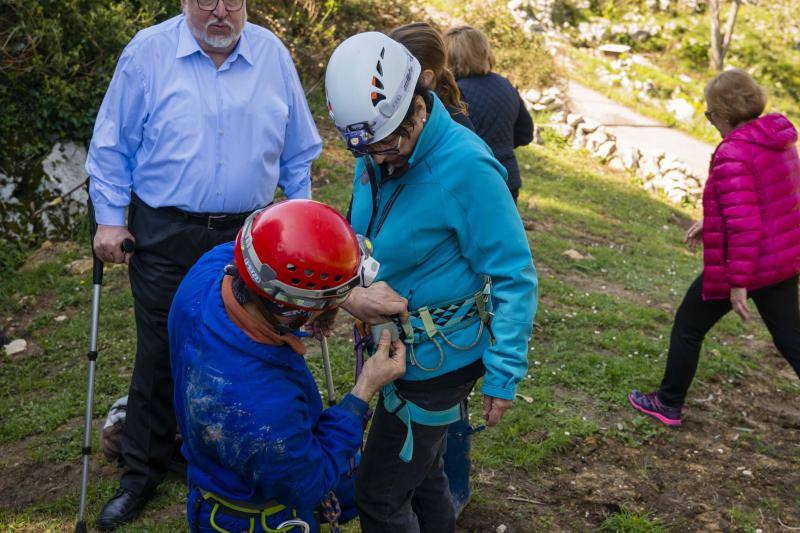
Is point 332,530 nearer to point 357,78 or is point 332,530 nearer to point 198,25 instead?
point 357,78

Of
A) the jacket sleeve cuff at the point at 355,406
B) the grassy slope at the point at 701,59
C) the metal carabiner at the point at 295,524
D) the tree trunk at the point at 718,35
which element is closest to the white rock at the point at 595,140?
the grassy slope at the point at 701,59

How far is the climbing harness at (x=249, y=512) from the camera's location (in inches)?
104

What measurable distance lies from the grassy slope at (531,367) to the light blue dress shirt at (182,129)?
1685 millimetres

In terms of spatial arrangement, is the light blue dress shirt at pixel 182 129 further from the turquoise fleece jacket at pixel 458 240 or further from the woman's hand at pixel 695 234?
the woman's hand at pixel 695 234

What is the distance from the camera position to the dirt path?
567 inches

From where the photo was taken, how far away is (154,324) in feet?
13.7

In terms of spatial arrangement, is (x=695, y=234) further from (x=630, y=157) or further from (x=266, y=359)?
(x=630, y=157)

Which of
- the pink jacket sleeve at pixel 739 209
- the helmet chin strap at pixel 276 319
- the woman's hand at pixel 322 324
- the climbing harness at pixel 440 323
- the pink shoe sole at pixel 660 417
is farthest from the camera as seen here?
the pink shoe sole at pixel 660 417

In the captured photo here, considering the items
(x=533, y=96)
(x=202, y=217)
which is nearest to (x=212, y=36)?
(x=202, y=217)

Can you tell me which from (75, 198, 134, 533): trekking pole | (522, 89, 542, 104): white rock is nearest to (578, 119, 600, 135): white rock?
(522, 89, 542, 104): white rock

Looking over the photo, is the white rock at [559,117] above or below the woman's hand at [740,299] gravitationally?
below

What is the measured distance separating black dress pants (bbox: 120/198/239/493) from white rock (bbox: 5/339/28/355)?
248 centimetres

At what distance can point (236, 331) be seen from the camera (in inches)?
93.4

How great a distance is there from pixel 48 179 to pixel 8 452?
4343 millimetres
